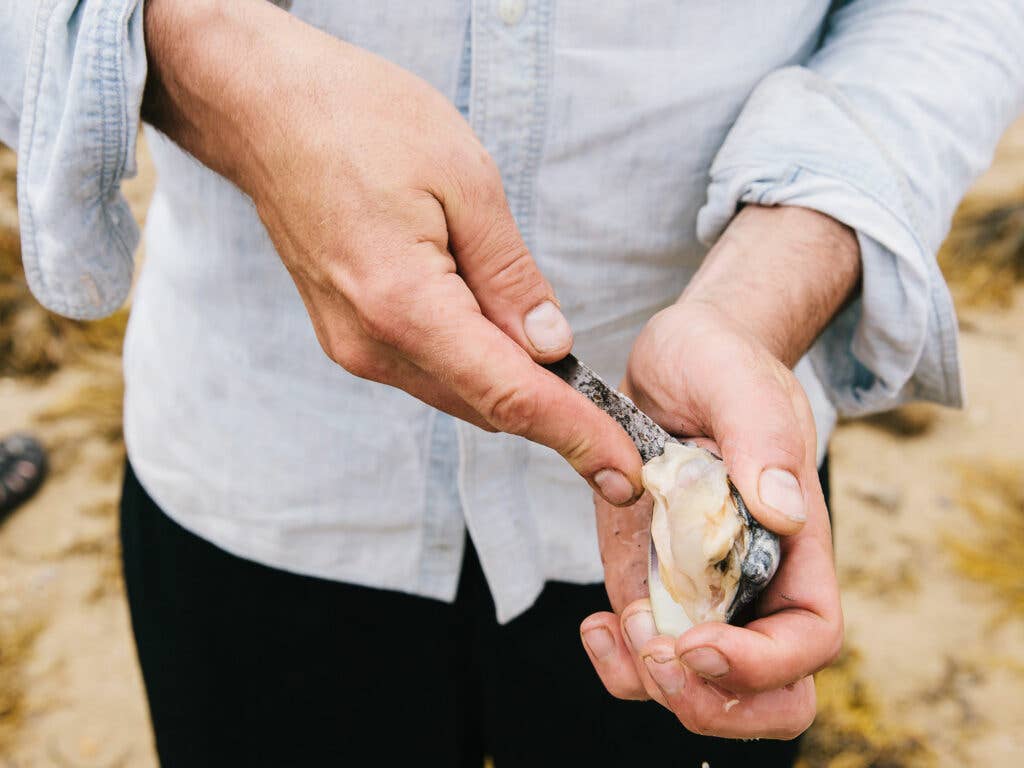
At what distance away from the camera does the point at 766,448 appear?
91 centimetres

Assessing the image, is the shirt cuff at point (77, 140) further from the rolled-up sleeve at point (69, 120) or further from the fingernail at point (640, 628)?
the fingernail at point (640, 628)

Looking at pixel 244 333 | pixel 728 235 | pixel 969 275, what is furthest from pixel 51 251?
pixel 969 275

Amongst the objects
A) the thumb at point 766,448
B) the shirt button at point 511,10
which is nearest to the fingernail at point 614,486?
the thumb at point 766,448

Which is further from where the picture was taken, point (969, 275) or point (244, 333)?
point (969, 275)

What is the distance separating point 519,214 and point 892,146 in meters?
0.46

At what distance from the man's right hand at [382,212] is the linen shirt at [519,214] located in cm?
11

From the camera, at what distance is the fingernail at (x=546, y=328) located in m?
0.96

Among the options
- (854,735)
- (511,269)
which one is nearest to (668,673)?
(511,269)

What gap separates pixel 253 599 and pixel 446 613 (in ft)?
0.92

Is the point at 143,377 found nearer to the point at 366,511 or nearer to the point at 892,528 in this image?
the point at 366,511

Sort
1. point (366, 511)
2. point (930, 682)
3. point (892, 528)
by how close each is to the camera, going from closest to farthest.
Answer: point (366, 511)
point (930, 682)
point (892, 528)

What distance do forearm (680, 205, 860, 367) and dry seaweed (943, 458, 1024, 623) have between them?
237 cm

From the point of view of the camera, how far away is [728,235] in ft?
3.75

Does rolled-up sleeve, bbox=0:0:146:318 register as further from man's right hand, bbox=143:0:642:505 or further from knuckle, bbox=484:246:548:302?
knuckle, bbox=484:246:548:302
